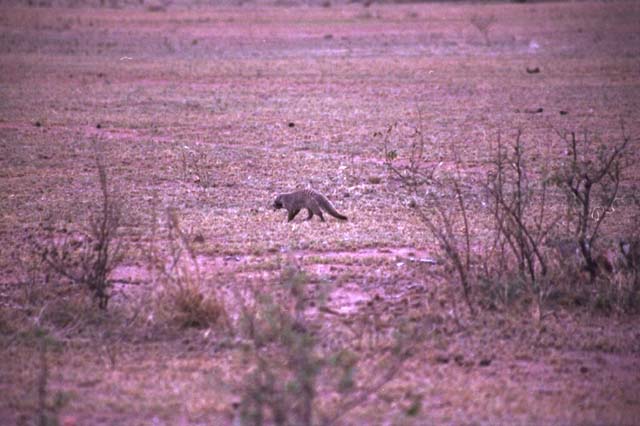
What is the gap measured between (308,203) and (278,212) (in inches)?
28.7

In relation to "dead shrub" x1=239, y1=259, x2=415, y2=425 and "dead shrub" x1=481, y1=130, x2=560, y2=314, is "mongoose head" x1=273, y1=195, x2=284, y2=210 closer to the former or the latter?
"dead shrub" x1=239, y1=259, x2=415, y2=425

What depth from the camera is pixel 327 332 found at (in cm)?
657

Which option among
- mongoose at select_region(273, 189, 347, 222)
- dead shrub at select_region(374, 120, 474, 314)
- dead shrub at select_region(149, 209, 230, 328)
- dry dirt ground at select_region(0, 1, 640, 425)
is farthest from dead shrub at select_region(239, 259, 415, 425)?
mongoose at select_region(273, 189, 347, 222)

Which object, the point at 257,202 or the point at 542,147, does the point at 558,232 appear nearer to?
the point at 257,202

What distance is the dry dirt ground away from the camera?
5.61 metres

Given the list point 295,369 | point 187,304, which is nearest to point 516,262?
point 187,304

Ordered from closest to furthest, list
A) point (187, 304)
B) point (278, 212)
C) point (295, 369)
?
point (295, 369) < point (187, 304) < point (278, 212)

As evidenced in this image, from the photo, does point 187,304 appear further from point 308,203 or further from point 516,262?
point 308,203

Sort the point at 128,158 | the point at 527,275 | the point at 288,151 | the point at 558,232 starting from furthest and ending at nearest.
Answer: the point at 288,151, the point at 128,158, the point at 558,232, the point at 527,275

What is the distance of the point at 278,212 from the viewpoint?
430 inches

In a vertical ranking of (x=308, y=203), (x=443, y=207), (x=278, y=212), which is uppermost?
(x=308, y=203)

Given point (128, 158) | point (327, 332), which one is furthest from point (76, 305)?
point (128, 158)

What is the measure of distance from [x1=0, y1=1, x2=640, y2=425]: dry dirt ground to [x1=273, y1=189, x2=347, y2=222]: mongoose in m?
0.21

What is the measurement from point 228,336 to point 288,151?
8706 mm
